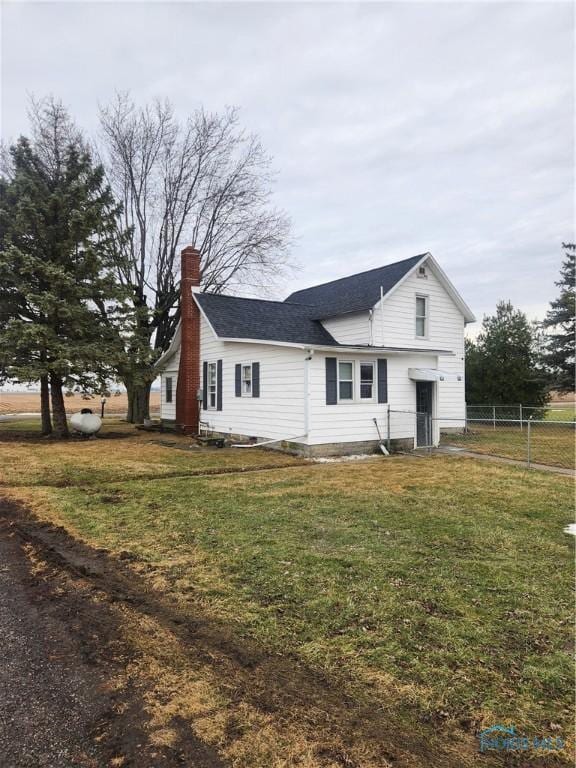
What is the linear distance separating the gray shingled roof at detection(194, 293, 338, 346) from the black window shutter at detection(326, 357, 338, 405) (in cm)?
230

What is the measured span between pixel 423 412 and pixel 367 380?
308 cm

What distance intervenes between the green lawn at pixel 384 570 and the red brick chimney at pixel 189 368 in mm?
8820

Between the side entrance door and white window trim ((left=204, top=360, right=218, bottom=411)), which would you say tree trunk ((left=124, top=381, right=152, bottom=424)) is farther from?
the side entrance door

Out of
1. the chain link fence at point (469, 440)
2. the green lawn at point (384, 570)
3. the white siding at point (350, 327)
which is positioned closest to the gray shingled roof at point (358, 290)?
the white siding at point (350, 327)

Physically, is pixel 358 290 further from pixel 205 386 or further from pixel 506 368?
pixel 506 368

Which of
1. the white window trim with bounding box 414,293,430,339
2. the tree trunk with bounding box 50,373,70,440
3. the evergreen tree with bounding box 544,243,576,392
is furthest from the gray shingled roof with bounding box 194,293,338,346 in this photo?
the evergreen tree with bounding box 544,243,576,392

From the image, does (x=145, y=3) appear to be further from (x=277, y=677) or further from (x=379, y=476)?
(x=277, y=677)

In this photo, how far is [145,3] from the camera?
9.68 meters

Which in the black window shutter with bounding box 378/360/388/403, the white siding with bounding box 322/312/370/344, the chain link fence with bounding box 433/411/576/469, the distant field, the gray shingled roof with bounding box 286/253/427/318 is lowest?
the chain link fence with bounding box 433/411/576/469

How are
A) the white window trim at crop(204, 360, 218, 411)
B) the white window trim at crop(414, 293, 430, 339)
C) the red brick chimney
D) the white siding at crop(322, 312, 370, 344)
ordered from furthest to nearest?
the red brick chimney
the white window trim at crop(414, 293, 430, 339)
the white window trim at crop(204, 360, 218, 411)
the white siding at crop(322, 312, 370, 344)

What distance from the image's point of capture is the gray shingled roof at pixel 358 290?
1716cm

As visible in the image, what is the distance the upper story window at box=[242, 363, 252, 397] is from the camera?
15.8 m

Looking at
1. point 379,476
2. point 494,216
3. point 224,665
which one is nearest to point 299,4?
point 379,476

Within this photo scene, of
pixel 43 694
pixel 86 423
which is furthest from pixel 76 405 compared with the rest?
pixel 43 694
